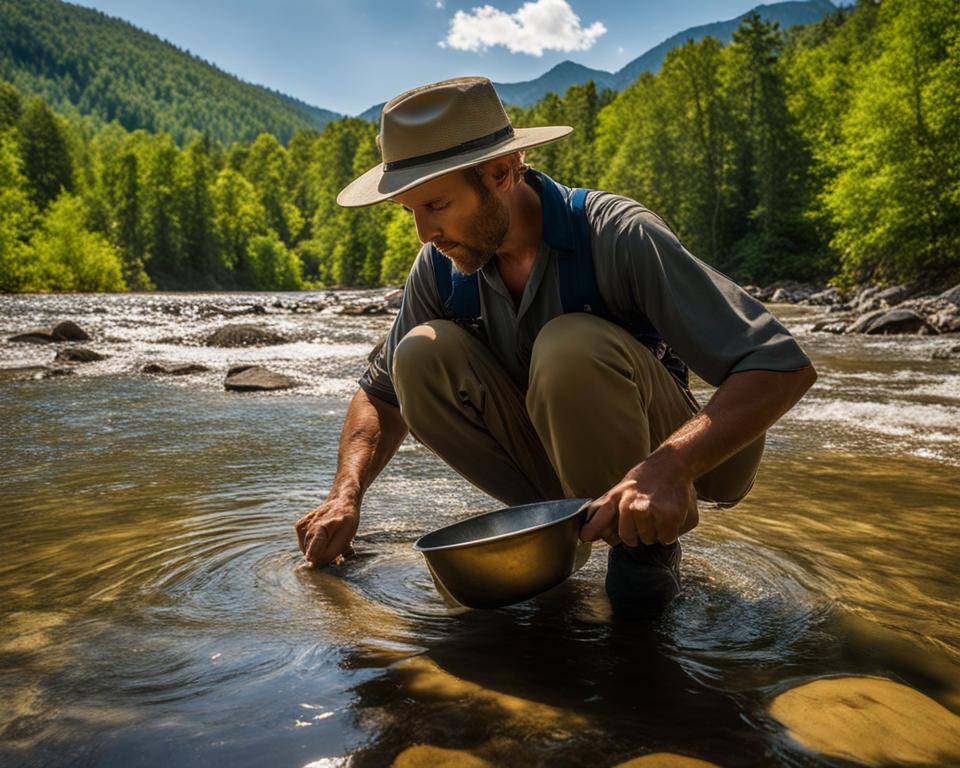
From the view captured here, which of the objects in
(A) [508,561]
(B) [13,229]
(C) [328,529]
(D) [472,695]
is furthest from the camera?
(B) [13,229]

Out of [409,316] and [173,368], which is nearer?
[409,316]

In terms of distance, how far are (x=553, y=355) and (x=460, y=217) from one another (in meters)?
0.46

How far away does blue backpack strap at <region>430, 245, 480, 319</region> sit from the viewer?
7.72ft

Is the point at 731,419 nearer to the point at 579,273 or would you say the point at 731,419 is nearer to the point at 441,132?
the point at 579,273

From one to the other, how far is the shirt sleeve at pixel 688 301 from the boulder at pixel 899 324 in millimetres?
11986

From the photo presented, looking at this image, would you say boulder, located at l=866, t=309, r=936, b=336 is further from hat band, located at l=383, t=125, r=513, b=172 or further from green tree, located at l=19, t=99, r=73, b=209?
green tree, located at l=19, t=99, r=73, b=209

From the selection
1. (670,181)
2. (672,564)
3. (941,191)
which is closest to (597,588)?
(672,564)

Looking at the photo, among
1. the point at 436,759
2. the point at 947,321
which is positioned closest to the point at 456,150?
the point at 436,759

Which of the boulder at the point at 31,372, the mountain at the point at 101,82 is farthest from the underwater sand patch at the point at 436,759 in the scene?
the mountain at the point at 101,82

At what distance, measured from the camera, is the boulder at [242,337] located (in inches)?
462

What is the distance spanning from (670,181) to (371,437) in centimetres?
3744

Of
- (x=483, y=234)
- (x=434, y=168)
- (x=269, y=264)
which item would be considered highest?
(x=269, y=264)

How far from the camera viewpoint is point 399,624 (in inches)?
75.9

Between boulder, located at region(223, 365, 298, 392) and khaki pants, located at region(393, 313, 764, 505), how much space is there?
4795 mm
